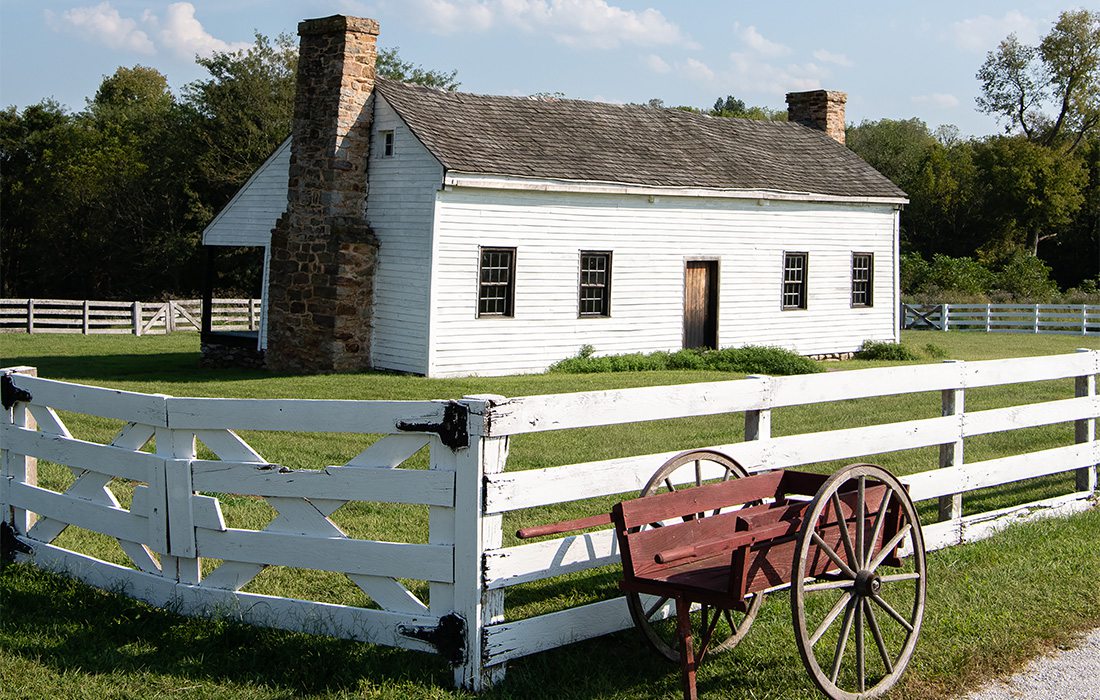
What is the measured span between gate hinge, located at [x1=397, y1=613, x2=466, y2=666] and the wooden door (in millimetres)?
19445

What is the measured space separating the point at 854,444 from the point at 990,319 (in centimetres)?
3489

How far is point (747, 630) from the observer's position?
585 cm

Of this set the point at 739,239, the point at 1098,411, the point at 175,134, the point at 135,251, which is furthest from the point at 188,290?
the point at 1098,411

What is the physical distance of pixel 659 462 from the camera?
19.7 ft

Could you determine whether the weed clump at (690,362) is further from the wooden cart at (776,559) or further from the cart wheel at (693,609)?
the wooden cart at (776,559)

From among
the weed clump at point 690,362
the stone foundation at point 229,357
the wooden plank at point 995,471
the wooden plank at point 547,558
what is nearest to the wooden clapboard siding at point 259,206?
the stone foundation at point 229,357

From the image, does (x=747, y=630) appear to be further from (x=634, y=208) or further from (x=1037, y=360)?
(x=634, y=208)

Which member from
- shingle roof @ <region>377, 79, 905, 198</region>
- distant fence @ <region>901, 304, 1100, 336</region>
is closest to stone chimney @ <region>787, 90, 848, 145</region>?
shingle roof @ <region>377, 79, 905, 198</region>

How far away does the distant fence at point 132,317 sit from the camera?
35.0m

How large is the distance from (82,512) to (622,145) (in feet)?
62.6

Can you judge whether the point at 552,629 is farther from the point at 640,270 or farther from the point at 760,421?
the point at 640,270

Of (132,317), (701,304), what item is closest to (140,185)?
(132,317)

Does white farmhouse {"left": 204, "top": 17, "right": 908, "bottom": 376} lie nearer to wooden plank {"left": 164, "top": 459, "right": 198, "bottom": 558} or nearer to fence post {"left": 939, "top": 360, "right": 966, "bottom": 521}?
fence post {"left": 939, "top": 360, "right": 966, "bottom": 521}

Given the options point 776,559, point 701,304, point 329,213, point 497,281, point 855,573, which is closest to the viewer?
point 776,559
